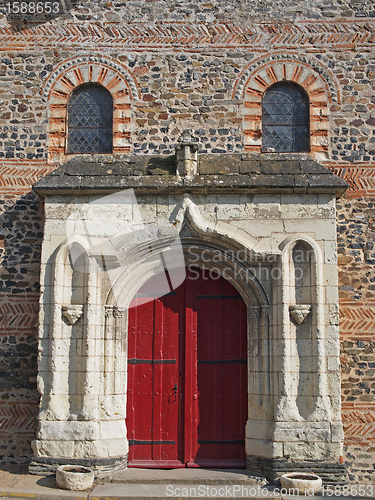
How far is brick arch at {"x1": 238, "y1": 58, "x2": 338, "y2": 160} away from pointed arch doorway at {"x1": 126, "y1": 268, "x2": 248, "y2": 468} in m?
2.07

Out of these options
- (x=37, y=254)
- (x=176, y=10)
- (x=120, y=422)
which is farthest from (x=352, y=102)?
(x=120, y=422)

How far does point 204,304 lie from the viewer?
6.73 m

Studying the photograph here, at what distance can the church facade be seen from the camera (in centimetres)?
622

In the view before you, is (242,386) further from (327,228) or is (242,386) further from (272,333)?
(327,228)

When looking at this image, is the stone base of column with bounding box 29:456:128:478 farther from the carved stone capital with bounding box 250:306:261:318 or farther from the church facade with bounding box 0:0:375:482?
the carved stone capital with bounding box 250:306:261:318

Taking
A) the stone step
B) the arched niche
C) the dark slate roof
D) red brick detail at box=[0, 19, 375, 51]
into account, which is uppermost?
red brick detail at box=[0, 19, 375, 51]

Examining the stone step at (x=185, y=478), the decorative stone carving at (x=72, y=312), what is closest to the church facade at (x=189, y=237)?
the decorative stone carving at (x=72, y=312)

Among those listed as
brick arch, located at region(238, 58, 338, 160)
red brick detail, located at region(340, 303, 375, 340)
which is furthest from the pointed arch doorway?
brick arch, located at region(238, 58, 338, 160)

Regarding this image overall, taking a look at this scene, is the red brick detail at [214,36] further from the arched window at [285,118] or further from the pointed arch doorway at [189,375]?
the pointed arch doorway at [189,375]

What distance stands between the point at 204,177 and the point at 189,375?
244cm

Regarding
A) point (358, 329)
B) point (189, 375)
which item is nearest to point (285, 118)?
point (358, 329)

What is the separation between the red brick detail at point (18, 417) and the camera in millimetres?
6656

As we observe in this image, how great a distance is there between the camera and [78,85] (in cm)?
732

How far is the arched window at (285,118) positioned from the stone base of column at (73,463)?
439 centimetres
